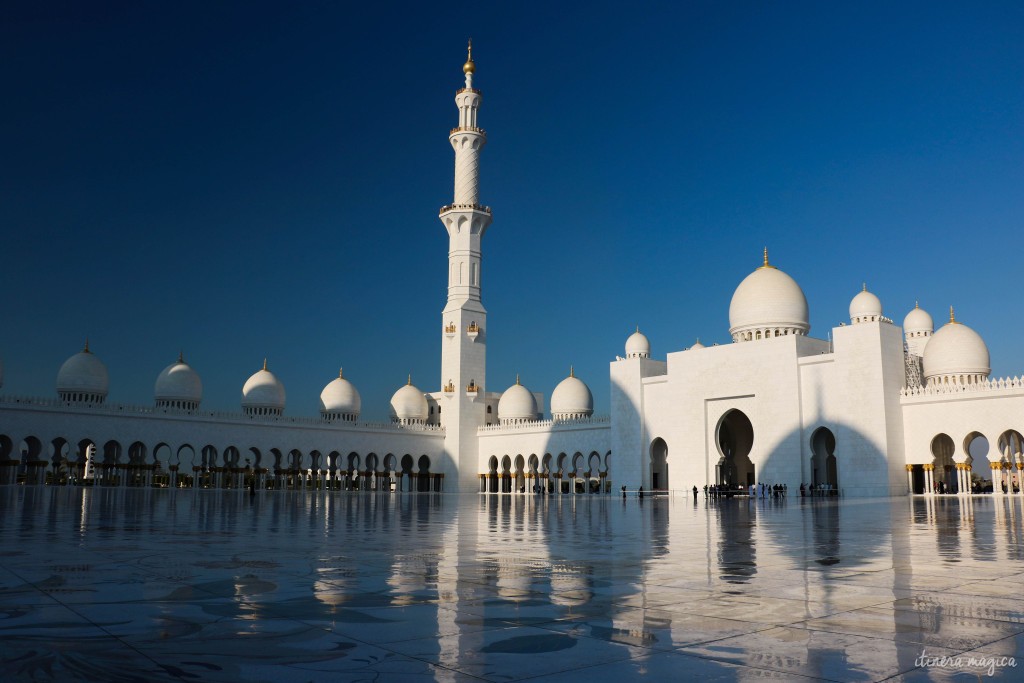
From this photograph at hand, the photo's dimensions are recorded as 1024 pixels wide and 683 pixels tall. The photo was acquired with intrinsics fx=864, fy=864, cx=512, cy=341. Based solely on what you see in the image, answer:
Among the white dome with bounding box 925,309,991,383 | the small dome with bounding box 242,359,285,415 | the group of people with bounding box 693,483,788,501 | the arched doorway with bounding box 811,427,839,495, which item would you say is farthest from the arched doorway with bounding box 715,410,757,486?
the small dome with bounding box 242,359,285,415

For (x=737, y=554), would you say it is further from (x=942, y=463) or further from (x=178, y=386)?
(x=178, y=386)

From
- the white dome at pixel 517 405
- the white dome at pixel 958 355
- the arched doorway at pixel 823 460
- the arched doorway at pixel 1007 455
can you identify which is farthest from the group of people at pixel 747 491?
the white dome at pixel 517 405

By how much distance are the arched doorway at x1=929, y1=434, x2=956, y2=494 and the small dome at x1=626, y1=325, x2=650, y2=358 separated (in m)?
13.2

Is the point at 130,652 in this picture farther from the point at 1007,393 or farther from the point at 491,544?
the point at 1007,393

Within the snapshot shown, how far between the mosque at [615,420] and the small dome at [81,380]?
61mm

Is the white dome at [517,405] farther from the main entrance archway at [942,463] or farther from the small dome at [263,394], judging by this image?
the main entrance archway at [942,463]

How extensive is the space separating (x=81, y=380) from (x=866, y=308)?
33.6 metres

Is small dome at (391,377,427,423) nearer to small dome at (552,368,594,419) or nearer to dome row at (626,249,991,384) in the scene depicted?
small dome at (552,368,594,419)

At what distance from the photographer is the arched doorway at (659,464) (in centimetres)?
3625

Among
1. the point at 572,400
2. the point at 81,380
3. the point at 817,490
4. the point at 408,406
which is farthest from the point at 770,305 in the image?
the point at 81,380

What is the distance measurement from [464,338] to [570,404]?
6660 mm

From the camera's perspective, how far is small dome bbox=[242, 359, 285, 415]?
41.9 meters

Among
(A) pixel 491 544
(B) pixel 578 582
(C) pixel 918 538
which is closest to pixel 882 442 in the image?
(C) pixel 918 538

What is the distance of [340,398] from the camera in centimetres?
A: 4553
